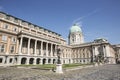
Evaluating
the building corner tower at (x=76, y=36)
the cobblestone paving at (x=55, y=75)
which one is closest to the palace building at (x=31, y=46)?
the building corner tower at (x=76, y=36)

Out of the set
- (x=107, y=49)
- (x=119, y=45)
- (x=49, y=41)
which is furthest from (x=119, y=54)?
(x=49, y=41)

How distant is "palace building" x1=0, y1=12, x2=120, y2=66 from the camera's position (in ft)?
122

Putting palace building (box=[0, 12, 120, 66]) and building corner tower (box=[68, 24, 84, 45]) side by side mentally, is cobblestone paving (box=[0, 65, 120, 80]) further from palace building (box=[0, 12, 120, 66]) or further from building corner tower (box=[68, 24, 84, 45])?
building corner tower (box=[68, 24, 84, 45])

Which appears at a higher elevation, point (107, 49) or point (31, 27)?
point (31, 27)

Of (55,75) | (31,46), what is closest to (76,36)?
(31,46)

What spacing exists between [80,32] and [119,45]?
35979 mm

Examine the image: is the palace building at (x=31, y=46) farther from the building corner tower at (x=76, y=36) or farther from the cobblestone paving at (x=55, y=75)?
the cobblestone paving at (x=55, y=75)

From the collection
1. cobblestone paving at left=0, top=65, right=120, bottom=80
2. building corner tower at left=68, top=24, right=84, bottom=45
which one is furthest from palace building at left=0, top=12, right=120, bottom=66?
cobblestone paving at left=0, top=65, right=120, bottom=80

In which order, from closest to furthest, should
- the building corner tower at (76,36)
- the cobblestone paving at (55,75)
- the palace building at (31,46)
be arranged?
the cobblestone paving at (55,75)
the palace building at (31,46)
the building corner tower at (76,36)

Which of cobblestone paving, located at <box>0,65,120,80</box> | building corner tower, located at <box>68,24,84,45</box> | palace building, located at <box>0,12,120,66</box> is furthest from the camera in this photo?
building corner tower, located at <box>68,24,84,45</box>

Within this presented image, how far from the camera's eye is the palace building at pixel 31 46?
3725cm

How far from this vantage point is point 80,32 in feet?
318

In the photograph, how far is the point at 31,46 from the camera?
1834 inches

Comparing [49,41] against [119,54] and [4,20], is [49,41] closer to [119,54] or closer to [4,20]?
[4,20]
